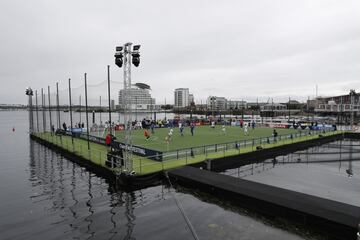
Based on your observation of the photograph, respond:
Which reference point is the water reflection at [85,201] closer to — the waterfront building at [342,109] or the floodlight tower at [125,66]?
the floodlight tower at [125,66]

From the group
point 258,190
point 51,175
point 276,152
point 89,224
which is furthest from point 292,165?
point 51,175

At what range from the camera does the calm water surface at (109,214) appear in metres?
12.2

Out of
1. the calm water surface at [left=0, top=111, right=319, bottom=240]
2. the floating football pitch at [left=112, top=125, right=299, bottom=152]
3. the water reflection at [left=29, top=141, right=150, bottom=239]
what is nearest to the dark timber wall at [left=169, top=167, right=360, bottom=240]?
the calm water surface at [left=0, top=111, right=319, bottom=240]

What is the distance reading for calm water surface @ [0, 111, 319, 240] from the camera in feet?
39.9

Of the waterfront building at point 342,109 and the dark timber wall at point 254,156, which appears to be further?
the waterfront building at point 342,109

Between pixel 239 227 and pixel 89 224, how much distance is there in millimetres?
7485

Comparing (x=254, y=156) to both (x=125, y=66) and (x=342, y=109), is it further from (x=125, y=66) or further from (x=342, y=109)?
(x=342, y=109)

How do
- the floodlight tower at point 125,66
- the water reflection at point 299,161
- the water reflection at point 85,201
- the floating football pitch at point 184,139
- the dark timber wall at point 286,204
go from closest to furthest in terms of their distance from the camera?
1. the dark timber wall at point 286,204
2. the water reflection at point 85,201
3. the floodlight tower at point 125,66
4. the water reflection at point 299,161
5. the floating football pitch at point 184,139

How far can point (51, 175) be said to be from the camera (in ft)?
78.7

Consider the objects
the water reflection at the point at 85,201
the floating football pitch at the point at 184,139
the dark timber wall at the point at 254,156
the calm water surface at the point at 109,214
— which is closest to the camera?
the calm water surface at the point at 109,214

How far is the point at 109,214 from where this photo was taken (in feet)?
48.3

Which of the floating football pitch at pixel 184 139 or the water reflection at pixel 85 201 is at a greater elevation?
the floating football pitch at pixel 184 139

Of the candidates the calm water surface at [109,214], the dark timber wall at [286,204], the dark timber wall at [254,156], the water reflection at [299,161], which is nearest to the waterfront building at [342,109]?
the dark timber wall at [254,156]

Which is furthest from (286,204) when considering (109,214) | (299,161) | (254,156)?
(299,161)
